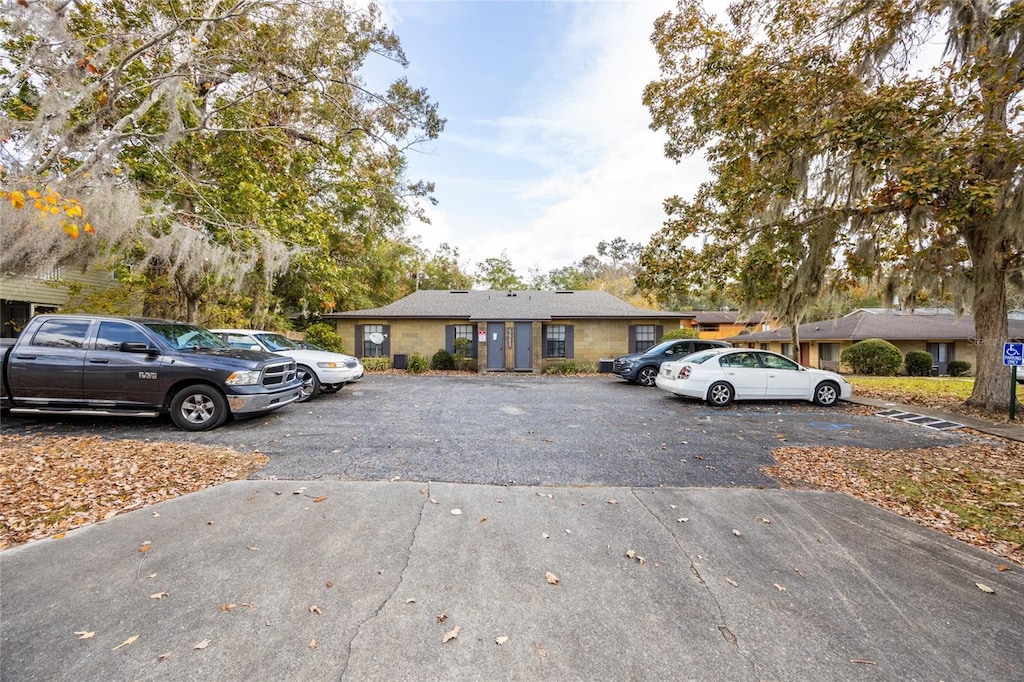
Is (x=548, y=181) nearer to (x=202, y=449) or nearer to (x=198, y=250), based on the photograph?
(x=198, y=250)

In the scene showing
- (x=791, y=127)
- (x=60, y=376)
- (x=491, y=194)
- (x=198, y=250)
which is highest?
(x=491, y=194)

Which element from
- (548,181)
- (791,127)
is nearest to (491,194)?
(548,181)

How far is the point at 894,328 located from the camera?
2311 centimetres

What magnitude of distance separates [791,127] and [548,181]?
13.8m

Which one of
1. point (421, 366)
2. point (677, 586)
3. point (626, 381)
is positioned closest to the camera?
point (677, 586)

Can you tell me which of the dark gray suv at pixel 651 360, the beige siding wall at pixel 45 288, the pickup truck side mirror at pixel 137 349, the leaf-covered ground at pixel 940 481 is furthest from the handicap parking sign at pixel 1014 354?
the beige siding wall at pixel 45 288

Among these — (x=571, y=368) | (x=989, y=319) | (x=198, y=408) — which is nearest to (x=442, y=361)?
(x=571, y=368)

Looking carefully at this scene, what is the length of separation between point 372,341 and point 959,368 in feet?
97.0

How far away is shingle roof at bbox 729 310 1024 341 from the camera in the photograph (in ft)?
71.8

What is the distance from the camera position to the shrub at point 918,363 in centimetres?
1931

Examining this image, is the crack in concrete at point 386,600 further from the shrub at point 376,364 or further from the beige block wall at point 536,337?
the beige block wall at point 536,337

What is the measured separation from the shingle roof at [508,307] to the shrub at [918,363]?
1179 cm

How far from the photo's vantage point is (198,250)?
941 centimetres

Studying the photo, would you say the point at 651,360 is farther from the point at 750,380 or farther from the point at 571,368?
the point at 571,368
